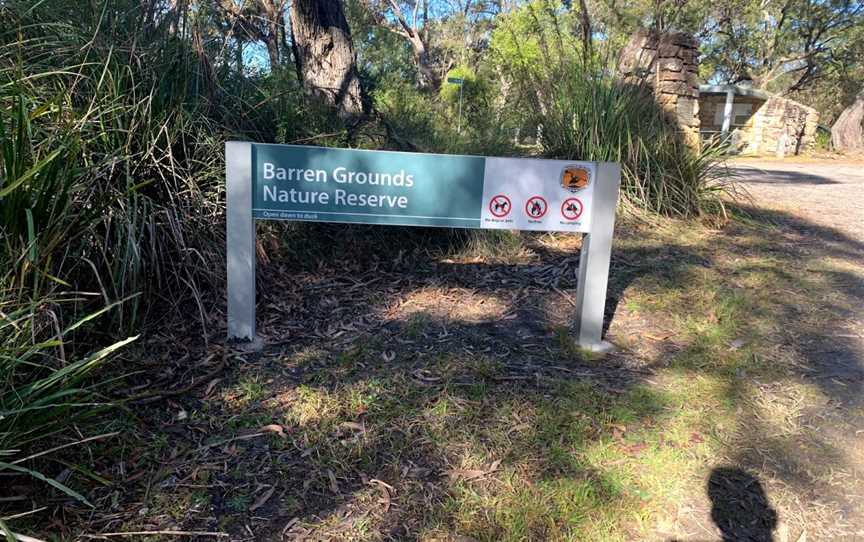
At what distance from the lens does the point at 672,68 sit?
868 centimetres

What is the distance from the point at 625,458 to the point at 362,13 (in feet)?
60.4

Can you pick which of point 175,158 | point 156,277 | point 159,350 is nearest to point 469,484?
point 159,350

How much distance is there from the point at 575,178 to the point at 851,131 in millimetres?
28793

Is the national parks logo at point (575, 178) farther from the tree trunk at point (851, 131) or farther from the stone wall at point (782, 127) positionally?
the tree trunk at point (851, 131)

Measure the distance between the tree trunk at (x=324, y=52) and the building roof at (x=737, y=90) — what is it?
22.6 m

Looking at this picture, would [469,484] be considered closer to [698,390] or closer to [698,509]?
[698,509]

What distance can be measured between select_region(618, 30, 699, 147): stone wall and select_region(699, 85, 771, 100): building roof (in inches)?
731

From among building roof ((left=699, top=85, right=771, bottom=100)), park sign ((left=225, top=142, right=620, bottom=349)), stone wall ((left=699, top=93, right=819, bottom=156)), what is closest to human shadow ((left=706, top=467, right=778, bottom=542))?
park sign ((left=225, top=142, right=620, bottom=349))

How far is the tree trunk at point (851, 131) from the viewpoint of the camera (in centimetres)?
2622

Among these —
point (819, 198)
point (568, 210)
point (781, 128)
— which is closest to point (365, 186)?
point (568, 210)

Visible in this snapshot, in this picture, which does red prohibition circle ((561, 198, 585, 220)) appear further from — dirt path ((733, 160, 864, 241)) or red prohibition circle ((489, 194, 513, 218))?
dirt path ((733, 160, 864, 241))

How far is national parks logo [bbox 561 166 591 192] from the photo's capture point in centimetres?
380

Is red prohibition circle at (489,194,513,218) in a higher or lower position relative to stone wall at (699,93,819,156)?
lower

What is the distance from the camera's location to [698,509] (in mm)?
2598
